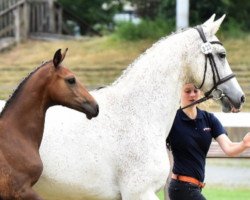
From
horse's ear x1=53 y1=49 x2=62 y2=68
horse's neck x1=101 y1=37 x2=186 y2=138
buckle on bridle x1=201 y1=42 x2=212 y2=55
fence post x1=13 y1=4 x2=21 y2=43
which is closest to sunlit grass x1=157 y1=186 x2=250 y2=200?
horse's neck x1=101 y1=37 x2=186 y2=138

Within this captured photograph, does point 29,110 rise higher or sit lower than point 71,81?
lower

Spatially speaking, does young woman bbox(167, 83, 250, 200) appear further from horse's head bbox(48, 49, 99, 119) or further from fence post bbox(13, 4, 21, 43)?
fence post bbox(13, 4, 21, 43)

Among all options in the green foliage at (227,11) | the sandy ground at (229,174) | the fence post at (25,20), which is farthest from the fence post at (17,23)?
the sandy ground at (229,174)

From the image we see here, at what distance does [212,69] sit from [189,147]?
26.0 inches

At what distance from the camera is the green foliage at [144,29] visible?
2436 cm

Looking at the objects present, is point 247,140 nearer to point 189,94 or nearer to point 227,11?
point 189,94

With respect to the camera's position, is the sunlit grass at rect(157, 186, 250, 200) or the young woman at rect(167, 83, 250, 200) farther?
the sunlit grass at rect(157, 186, 250, 200)

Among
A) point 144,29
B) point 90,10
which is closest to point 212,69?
point 144,29

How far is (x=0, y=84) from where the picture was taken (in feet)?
68.7

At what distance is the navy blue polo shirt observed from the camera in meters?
6.52

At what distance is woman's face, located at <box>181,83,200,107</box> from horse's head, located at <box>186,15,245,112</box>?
20 centimetres

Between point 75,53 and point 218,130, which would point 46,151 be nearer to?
point 218,130

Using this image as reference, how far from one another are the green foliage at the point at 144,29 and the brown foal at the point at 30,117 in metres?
18.7

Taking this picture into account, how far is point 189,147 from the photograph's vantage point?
21.4 feet
